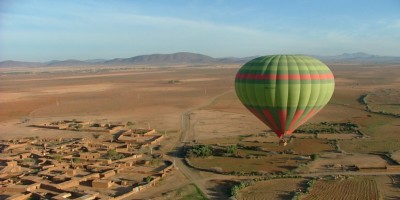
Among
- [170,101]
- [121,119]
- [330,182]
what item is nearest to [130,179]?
[330,182]

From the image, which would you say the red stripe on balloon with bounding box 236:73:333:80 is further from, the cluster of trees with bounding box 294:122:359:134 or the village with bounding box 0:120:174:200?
the cluster of trees with bounding box 294:122:359:134

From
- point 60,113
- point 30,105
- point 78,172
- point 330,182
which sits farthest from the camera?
point 30,105

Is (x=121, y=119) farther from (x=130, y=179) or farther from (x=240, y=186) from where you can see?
(x=240, y=186)

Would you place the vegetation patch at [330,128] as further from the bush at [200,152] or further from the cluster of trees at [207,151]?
the bush at [200,152]

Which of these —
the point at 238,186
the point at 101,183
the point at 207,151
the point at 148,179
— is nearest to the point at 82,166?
the point at 101,183

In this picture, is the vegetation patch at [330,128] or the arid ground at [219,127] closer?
the arid ground at [219,127]

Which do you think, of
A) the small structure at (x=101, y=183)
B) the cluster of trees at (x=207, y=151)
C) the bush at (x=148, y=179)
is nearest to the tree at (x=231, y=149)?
the cluster of trees at (x=207, y=151)

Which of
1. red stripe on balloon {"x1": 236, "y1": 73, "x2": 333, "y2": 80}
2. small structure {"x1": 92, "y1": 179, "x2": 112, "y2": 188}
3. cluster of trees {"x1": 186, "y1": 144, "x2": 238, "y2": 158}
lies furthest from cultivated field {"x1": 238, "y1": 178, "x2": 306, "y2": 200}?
small structure {"x1": 92, "y1": 179, "x2": 112, "y2": 188}
